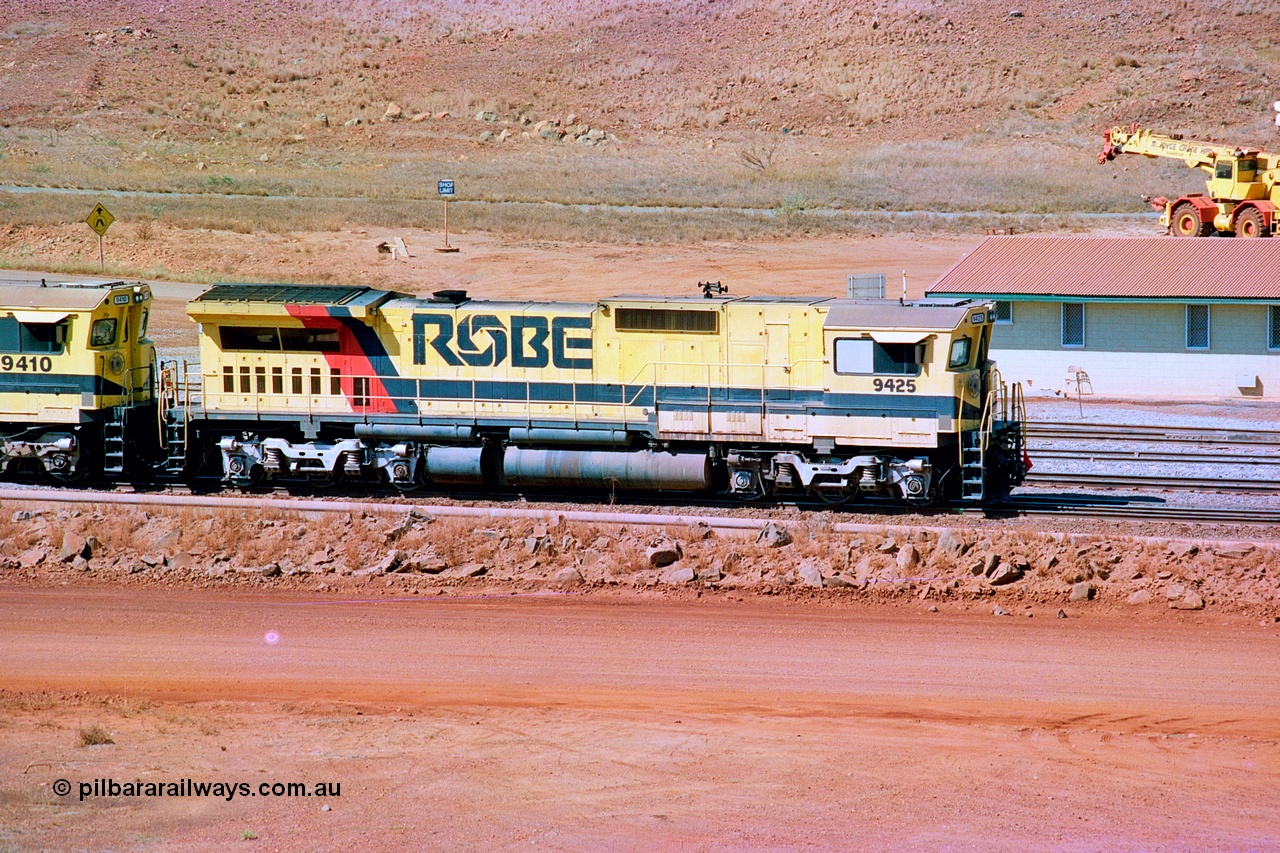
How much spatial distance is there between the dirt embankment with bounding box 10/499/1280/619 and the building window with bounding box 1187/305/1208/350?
17.5 metres

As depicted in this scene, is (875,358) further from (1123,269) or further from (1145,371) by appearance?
(1123,269)

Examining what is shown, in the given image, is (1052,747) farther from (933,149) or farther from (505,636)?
(933,149)

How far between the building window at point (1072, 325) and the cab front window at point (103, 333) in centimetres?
2320

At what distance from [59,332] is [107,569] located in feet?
18.4

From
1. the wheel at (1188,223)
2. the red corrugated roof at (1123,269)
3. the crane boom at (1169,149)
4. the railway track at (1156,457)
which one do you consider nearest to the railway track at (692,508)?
the railway track at (1156,457)

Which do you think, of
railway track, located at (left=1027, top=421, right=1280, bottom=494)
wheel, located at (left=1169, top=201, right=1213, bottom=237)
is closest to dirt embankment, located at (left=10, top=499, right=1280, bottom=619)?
railway track, located at (left=1027, top=421, right=1280, bottom=494)

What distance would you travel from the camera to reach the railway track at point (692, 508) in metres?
22.0

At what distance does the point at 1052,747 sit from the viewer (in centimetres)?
1435

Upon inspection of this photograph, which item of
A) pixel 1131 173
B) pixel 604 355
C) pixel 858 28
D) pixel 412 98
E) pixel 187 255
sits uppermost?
pixel 858 28

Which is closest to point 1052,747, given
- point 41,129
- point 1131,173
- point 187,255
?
point 187,255

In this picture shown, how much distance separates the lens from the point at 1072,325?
37.1m

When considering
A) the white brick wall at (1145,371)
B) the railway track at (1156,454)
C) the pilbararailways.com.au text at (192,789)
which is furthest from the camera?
the white brick wall at (1145,371)

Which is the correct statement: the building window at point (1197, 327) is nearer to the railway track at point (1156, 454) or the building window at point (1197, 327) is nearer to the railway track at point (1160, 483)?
the railway track at point (1156, 454)

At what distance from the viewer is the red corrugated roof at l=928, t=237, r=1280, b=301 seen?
117 ft
